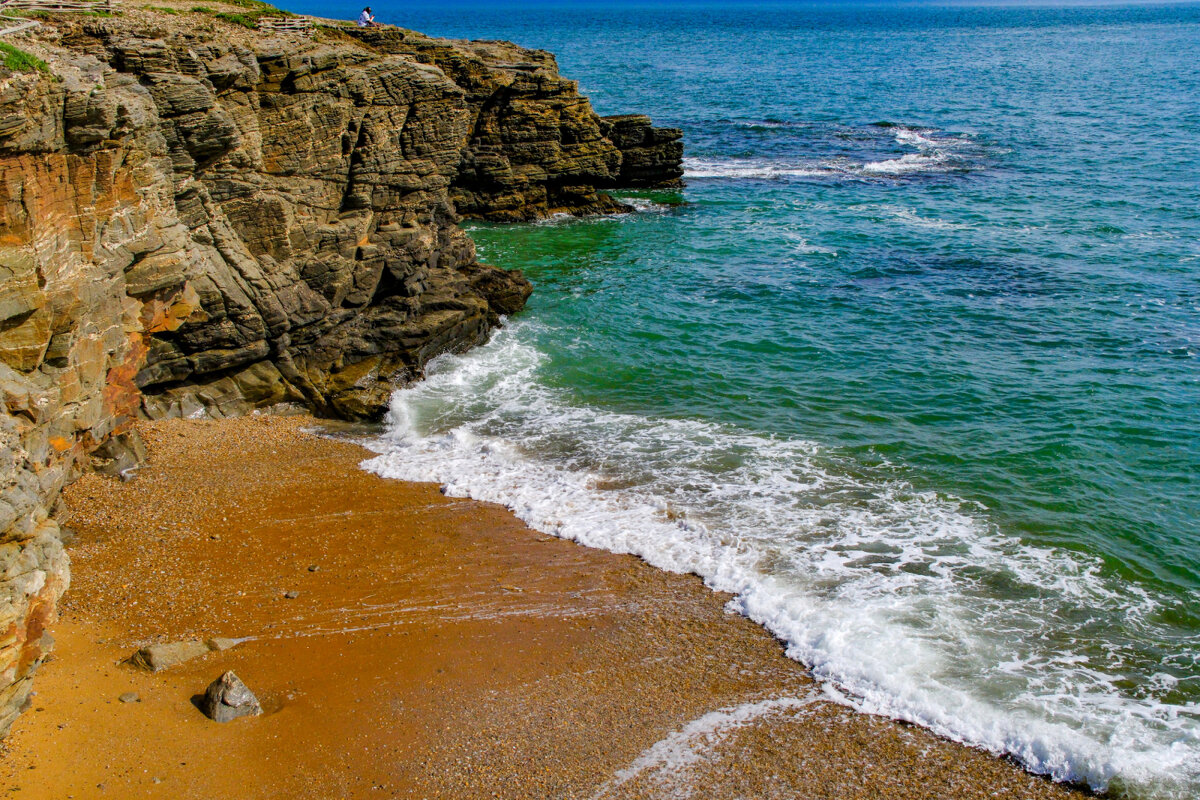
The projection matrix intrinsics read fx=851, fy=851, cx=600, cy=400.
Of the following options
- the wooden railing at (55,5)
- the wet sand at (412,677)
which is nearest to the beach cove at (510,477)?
the wet sand at (412,677)

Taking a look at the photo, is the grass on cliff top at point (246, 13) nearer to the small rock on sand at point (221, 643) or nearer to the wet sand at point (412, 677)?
the wet sand at point (412, 677)

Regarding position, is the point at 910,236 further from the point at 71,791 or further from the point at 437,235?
the point at 71,791

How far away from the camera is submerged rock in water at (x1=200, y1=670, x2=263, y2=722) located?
1059 cm

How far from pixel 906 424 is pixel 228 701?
15.2 metres

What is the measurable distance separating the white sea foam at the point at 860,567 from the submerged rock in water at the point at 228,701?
6.01m

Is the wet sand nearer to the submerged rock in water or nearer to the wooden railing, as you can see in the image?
the submerged rock in water

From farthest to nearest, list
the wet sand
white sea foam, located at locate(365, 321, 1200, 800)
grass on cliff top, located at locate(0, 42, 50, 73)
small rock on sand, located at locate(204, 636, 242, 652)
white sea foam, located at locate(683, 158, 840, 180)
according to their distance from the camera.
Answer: white sea foam, located at locate(683, 158, 840, 180), grass on cliff top, located at locate(0, 42, 50, 73), small rock on sand, located at locate(204, 636, 242, 652), white sea foam, located at locate(365, 321, 1200, 800), the wet sand

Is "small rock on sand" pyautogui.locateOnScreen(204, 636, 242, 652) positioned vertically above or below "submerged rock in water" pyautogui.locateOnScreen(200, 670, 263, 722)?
below

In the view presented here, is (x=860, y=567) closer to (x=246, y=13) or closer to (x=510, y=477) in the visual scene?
(x=510, y=477)

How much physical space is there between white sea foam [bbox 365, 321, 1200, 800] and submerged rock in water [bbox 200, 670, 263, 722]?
6.01 metres

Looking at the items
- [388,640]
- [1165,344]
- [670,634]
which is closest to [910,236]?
[1165,344]

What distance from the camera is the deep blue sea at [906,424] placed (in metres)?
12.5

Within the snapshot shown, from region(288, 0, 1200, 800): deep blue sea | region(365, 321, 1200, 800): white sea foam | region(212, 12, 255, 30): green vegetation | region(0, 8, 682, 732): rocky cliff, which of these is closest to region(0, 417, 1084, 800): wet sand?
region(365, 321, 1200, 800): white sea foam

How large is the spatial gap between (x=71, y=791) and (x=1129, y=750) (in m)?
12.7
